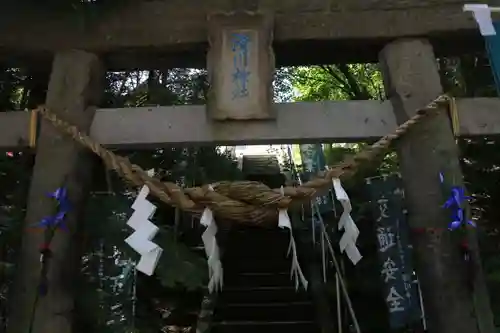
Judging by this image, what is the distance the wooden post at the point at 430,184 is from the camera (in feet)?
8.47

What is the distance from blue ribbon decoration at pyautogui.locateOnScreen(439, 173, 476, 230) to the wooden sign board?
3.29 feet

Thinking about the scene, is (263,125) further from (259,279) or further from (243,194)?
(259,279)

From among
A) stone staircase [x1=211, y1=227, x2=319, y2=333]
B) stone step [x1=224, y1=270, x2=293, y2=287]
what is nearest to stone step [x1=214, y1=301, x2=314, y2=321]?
stone staircase [x1=211, y1=227, x2=319, y2=333]

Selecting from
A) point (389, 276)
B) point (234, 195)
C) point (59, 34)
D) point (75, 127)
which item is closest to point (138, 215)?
point (234, 195)

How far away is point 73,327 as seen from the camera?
277 centimetres

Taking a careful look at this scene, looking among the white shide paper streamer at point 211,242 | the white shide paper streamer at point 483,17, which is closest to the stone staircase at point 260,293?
the white shide paper streamer at point 211,242

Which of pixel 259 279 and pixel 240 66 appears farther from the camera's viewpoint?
pixel 259 279

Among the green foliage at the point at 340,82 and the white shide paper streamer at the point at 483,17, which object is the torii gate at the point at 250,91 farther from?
the green foliage at the point at 340,82

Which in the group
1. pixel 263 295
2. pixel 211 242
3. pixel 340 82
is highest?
pixel 340 82

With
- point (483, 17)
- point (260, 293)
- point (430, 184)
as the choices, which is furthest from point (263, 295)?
point (483, 17)

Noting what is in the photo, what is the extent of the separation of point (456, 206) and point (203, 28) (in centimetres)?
173

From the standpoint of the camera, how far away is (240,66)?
3068 millimetres

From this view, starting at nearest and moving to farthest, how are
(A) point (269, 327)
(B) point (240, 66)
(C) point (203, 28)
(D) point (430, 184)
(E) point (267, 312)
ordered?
(D) point (430, 184) < (B) point (240, 66) < (C) point (203, 28) < (A) point (269, 327) < (E) point (267, 312)

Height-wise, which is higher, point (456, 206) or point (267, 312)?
point (456, 206)
